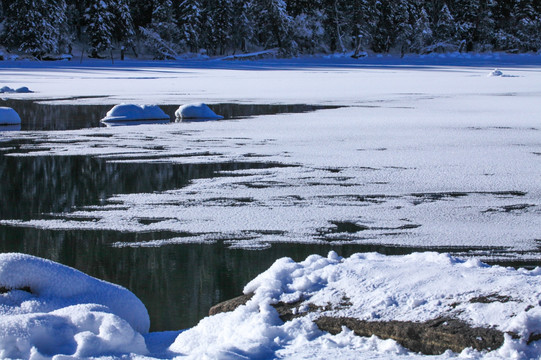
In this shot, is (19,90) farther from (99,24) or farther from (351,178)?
(99,24)

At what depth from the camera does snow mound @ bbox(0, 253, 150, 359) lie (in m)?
3.38

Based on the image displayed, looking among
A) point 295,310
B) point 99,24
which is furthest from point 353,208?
point 99,24

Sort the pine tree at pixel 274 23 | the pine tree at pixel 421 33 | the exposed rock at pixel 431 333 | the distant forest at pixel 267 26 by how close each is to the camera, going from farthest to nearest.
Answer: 1. the pine tree at pixel 421 33
2. the pine tree at pixel 274 23
3. the distant forest at pixel 267 26
4. the exposed rock at pixel 431 333

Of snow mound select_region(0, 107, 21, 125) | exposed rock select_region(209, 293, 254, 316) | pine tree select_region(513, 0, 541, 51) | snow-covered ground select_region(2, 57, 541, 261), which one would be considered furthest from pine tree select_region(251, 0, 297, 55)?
exposed rock select_region(209, 293, 254, 316)

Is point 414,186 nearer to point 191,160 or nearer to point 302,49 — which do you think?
point 191,160

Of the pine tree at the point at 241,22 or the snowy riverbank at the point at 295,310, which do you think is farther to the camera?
the pine tree at the point at 241,22

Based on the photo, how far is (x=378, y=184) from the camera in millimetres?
8109

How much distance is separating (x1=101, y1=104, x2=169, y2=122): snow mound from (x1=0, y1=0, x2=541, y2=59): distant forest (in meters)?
37.3

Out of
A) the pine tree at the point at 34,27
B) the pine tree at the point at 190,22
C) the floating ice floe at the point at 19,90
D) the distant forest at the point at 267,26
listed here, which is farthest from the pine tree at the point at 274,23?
the floating ice floe at the point at 19,90

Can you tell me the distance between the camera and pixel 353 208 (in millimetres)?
7000

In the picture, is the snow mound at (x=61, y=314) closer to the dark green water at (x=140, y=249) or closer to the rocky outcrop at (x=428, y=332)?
the dark green water at (x=140, y=249)

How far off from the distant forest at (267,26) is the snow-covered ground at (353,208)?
38.4 m

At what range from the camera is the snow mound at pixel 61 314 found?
338cm

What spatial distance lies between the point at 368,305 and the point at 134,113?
1286 centimetres
